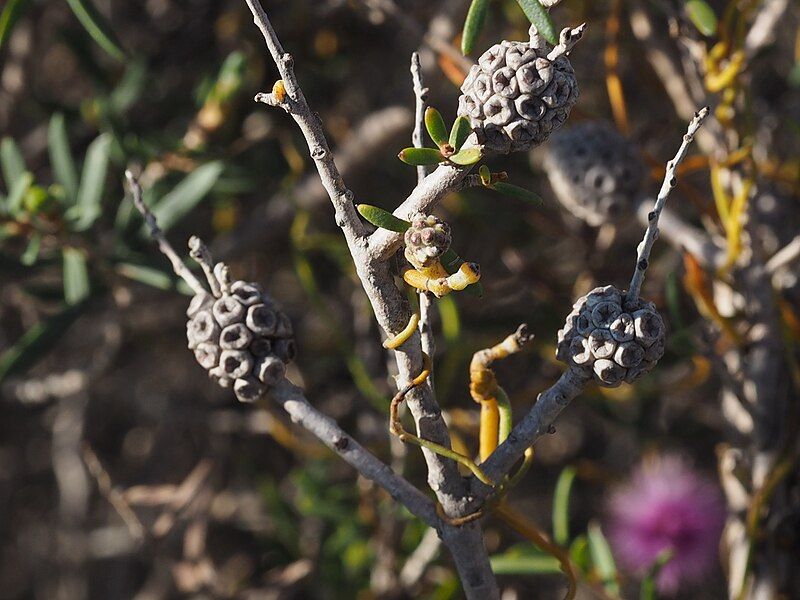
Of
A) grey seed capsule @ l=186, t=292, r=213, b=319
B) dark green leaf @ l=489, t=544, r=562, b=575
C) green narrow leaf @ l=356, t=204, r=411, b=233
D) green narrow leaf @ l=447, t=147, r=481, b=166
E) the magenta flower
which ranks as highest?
green narrow leaf @ l=447, t=147, r=481, b=166

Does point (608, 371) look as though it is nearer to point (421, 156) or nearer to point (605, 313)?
point (605, 313)

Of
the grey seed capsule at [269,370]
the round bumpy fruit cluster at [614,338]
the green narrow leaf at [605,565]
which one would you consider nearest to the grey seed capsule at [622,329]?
the round bumpy fruit cluster at [614,338]

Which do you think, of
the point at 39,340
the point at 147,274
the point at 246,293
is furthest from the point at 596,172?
the point at 39,340

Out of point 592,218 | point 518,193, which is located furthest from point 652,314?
point 592,218

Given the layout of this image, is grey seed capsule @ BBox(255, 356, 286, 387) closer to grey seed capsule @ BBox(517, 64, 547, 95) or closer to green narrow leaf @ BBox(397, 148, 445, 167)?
green narrow leaf @ BBox(397, 148, 445, 167)

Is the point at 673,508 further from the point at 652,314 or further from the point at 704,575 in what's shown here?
the point at 652,314

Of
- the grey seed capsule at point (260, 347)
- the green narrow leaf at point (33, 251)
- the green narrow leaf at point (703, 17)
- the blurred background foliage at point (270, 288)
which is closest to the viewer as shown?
the grey seed capsule at point (260, 347)

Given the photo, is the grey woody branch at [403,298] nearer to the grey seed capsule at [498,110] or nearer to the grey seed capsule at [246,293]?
the grey seed capsule at [498,110]

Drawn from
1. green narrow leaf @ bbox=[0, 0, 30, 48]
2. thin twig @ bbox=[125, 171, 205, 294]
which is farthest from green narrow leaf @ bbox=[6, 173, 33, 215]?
thin twig @ bbox=[125, 171, 205, 294]
